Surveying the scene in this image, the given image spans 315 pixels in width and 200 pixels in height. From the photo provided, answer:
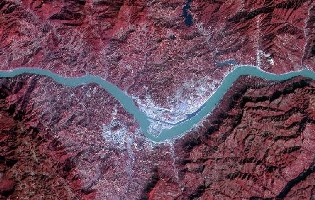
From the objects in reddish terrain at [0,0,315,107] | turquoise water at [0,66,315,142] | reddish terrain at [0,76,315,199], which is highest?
reddish terrain at [0,0,315,107]

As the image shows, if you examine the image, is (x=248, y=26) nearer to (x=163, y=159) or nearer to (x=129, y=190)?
(x=163, y=159)

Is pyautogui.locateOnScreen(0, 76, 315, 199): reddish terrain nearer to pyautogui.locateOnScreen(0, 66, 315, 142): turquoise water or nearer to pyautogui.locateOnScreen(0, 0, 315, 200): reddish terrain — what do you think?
pyautogui.locateOnScreen(0, 0, 315, 200): reddish terrain

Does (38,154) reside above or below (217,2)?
below

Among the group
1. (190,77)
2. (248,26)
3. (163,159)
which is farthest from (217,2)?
(163,159)

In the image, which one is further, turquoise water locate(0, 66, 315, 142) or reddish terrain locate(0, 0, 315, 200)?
turquoise water locate(0, 66, 315, 142)

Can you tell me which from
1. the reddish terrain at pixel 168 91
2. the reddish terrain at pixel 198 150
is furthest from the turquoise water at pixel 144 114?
the reddish terrain at pixel 198 150

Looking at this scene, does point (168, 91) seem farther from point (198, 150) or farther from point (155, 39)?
point (198, 150)

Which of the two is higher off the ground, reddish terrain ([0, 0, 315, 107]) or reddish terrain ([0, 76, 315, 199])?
reddish terrain ([0, 0, 315, 107])

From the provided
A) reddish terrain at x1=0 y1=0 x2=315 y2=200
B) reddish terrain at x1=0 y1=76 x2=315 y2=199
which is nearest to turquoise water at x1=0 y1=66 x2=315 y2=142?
reddish terrain at x1=0 y1=0 x2=315 y2=200
